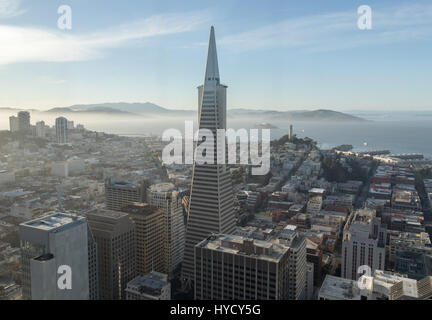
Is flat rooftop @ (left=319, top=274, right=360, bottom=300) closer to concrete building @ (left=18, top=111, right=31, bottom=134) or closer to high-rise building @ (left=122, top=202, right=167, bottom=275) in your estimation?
high-rise building @ (left=122, top=202, right=167, bottom=275)

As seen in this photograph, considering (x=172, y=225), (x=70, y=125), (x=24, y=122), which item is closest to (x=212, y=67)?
(x=172, y=225)

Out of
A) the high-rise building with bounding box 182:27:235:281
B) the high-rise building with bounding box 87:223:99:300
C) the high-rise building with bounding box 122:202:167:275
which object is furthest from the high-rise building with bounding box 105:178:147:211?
the high-rise building with bounding box 87:223:99:300

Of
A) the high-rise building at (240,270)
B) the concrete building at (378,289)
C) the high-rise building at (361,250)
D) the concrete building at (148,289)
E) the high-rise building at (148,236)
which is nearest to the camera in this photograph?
the high-rise building at (240,270)

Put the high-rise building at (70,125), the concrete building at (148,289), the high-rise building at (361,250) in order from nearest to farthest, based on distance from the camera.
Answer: the concrete building at (148,289) → the high-rise building at (361,250) → the high-rise building at (70,125)

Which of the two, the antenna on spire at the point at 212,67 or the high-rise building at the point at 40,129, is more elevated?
the antenna on spire at the point at 212,67

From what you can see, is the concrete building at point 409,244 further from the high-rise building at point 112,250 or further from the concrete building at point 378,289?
the high-rise building at point 112,250

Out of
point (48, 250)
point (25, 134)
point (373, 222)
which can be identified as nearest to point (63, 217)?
point (48, 250)

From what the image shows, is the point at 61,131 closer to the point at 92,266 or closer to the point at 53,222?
the point at 92,266

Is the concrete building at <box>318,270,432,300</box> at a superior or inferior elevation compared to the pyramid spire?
inferior

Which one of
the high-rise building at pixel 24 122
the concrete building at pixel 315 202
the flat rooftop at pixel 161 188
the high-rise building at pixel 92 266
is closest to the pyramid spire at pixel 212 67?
the flat rooftop at pixel 161 188
